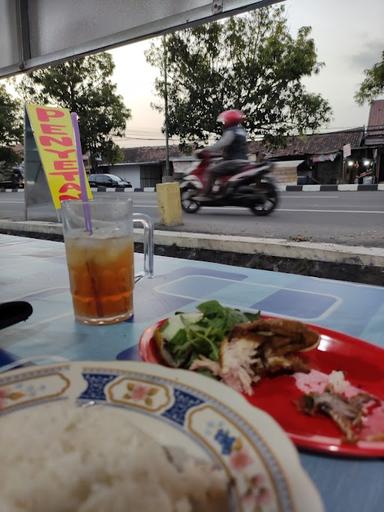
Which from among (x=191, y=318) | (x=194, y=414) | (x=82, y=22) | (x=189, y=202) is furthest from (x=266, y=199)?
(x=194, y=414)

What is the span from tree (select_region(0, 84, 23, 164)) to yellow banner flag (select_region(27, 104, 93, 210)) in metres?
17.7

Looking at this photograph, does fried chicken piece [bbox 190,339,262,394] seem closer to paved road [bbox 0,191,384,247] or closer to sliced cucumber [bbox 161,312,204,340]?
sliced cucumber [bbox 161,312,204,340]

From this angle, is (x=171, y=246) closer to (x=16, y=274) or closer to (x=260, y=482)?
(x=16, y=274)

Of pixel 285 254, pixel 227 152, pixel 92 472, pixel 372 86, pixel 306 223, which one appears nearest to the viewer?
pixel 92 472

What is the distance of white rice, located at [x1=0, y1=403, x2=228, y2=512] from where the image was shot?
1.03 feet

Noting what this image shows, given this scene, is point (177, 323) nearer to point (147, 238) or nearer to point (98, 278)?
point (98, 278)

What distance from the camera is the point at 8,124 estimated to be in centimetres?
2091

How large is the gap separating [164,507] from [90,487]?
65 millimetres

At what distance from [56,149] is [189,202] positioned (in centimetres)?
384

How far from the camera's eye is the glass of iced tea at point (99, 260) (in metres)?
0.94

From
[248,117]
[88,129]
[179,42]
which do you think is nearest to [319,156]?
[248,117]

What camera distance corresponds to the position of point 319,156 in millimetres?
22797

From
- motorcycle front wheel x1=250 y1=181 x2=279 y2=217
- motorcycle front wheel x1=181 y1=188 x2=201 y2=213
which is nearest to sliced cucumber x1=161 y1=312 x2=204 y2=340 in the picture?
motorcycle front wheel x1=250 y1=181 x2=279 y2=217

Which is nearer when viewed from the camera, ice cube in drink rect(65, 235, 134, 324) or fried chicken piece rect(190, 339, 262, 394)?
fried chicken piece rect(190, 339, 262, 394)
